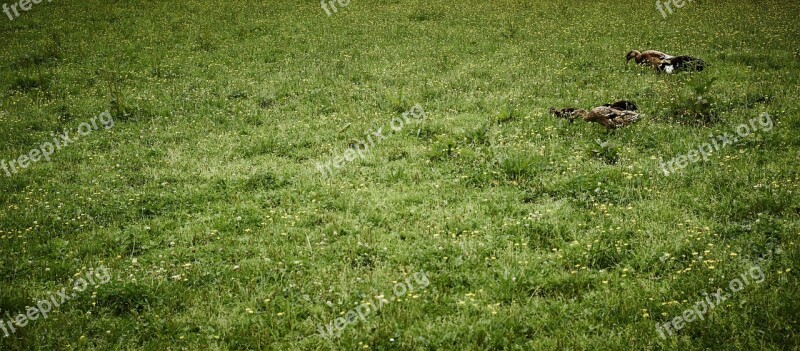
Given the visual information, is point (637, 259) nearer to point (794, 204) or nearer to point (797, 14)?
point (794, 204)

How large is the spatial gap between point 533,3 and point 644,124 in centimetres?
1990

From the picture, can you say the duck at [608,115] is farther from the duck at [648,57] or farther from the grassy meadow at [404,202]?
the duck at [648,57]

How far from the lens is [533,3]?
30.8 metres

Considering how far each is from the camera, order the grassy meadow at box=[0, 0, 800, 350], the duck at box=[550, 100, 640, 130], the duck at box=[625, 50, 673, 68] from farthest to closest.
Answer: the duck at box=[625, 50, 673, 68]
the duck at box=[550, 100, 640, 130]
the grassy meadow at box=[0, 0, 800, 350]

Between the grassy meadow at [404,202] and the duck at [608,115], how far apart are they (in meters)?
0.40

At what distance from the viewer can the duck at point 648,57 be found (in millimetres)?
17297

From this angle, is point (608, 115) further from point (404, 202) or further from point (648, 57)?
point (648, 57)

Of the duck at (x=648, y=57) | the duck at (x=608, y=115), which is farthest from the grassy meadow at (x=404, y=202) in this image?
the duck at (x=648, y=57)

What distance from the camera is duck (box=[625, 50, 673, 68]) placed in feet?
56.7

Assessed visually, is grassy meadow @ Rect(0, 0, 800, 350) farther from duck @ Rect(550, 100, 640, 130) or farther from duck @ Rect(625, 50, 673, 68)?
duck @ Rect(625, 50, 673, 68)

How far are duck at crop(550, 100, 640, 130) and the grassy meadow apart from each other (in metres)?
0.40

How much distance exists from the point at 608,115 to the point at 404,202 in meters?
5.94

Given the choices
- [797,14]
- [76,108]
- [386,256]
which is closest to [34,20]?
[76,108]

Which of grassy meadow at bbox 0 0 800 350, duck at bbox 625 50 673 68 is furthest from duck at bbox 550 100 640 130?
duck at bbox 625 50 673 68
